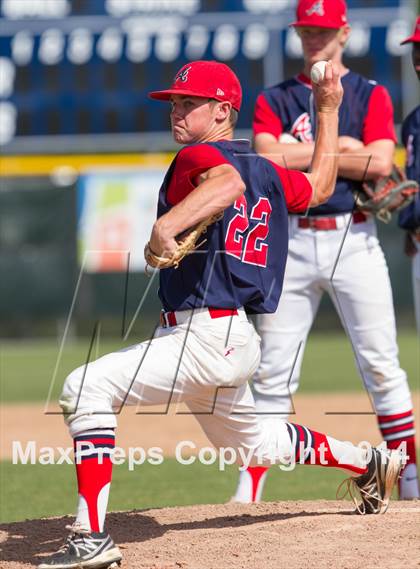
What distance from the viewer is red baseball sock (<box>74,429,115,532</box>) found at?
3.51 m

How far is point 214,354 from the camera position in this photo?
3.64 metres

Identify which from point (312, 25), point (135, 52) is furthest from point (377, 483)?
point (135, 52)

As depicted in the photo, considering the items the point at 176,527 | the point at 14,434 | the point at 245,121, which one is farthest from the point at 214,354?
the point at 245,121

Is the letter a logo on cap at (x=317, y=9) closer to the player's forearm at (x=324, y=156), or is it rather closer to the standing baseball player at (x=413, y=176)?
the standing baseball player at (x=413, y=176)

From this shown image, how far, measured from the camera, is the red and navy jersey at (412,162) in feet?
17.6

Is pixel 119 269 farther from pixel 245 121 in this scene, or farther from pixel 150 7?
pixel 150 7

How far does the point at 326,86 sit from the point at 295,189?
1.27ft

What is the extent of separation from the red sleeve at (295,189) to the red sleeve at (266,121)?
1210 millimetres

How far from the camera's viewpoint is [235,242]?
147 inches

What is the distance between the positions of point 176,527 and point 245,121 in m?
11.5

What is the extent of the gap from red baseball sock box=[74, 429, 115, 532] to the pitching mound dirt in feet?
0.67

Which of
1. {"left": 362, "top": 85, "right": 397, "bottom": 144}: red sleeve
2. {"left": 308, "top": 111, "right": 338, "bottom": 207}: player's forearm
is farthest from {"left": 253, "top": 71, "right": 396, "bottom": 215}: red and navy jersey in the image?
{"left": 308, "top": 111, "right": 338, "bottom": 207}: player's forearm

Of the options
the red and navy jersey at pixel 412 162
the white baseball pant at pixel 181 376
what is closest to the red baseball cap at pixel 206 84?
the white baseball pant at pixel 181 376

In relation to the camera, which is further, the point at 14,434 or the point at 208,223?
the point at 14,434
